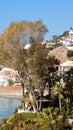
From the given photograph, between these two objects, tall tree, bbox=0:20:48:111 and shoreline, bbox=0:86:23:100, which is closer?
tall tree, bbox=0:20:48:111

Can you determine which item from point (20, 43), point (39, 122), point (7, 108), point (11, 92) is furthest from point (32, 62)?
point (11, 92)

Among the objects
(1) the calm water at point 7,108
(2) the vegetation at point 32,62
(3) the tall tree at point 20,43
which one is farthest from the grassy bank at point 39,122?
(1) the calm water at point 7,108

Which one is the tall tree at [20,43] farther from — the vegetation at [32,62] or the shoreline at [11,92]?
the shoreline at [11,92]

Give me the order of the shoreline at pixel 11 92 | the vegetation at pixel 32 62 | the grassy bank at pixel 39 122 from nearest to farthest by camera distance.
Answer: the grassy bank at pixel 39 122 → the vegetation at pixel 32 62 → the shoreline at pixel 11 92

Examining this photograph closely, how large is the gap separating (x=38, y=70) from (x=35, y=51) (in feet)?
→ 6.08

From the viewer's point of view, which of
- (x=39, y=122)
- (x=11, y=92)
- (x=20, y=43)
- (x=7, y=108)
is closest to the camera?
(x=39, y=122)

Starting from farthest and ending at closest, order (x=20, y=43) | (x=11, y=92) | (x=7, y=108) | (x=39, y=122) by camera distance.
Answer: (x=11, y=92) → (x=7, y=108) → (x=20, y=43) → (x=39, y=122)

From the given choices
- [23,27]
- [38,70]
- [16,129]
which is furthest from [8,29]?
[16,129]

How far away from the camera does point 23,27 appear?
46406 mm

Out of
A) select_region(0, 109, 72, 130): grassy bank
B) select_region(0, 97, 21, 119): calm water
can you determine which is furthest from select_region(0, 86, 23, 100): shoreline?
select_region(0, 109, 72, 130): grassy bank

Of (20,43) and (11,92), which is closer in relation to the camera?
(20,43)

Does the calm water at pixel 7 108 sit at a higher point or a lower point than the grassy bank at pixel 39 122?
higher

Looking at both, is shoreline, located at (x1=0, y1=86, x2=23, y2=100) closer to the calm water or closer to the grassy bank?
the calm water

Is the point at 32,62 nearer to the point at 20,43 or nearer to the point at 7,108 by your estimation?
the point at 20,43
